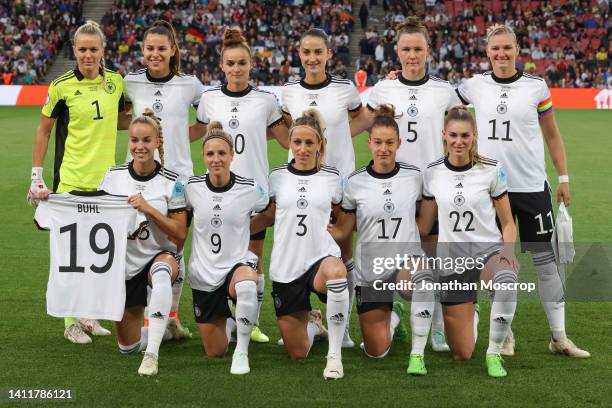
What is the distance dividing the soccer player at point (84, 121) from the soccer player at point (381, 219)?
1807mm

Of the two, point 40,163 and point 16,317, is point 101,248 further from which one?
point 16,317

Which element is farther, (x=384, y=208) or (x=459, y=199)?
(x=384, y=208)

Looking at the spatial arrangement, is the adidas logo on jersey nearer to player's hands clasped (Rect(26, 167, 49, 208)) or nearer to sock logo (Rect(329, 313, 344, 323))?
sock logo (Rect(329, 313, 344, 323))

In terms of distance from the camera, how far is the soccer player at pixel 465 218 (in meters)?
5.68

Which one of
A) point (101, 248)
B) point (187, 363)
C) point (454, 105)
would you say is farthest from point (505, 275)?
point (101, 248)

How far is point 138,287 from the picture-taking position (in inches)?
231

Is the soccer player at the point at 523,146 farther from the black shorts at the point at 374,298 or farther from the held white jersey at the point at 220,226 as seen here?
the held white jersey at the point at 220,226

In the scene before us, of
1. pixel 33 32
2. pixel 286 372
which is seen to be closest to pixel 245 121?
pixel 286 372

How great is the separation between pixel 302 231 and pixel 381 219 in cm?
54

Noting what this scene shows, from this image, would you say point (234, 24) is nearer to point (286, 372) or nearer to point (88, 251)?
point (88, 251)

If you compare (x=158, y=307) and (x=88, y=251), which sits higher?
(x=88, y=251)

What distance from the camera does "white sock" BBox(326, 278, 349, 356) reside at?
5.50 m

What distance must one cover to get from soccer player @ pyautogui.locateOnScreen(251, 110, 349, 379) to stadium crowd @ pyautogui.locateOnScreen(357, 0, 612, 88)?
23.2 meters

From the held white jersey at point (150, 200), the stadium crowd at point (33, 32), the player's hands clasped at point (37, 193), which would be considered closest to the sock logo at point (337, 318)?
the held white jersey at point (150, 200)
